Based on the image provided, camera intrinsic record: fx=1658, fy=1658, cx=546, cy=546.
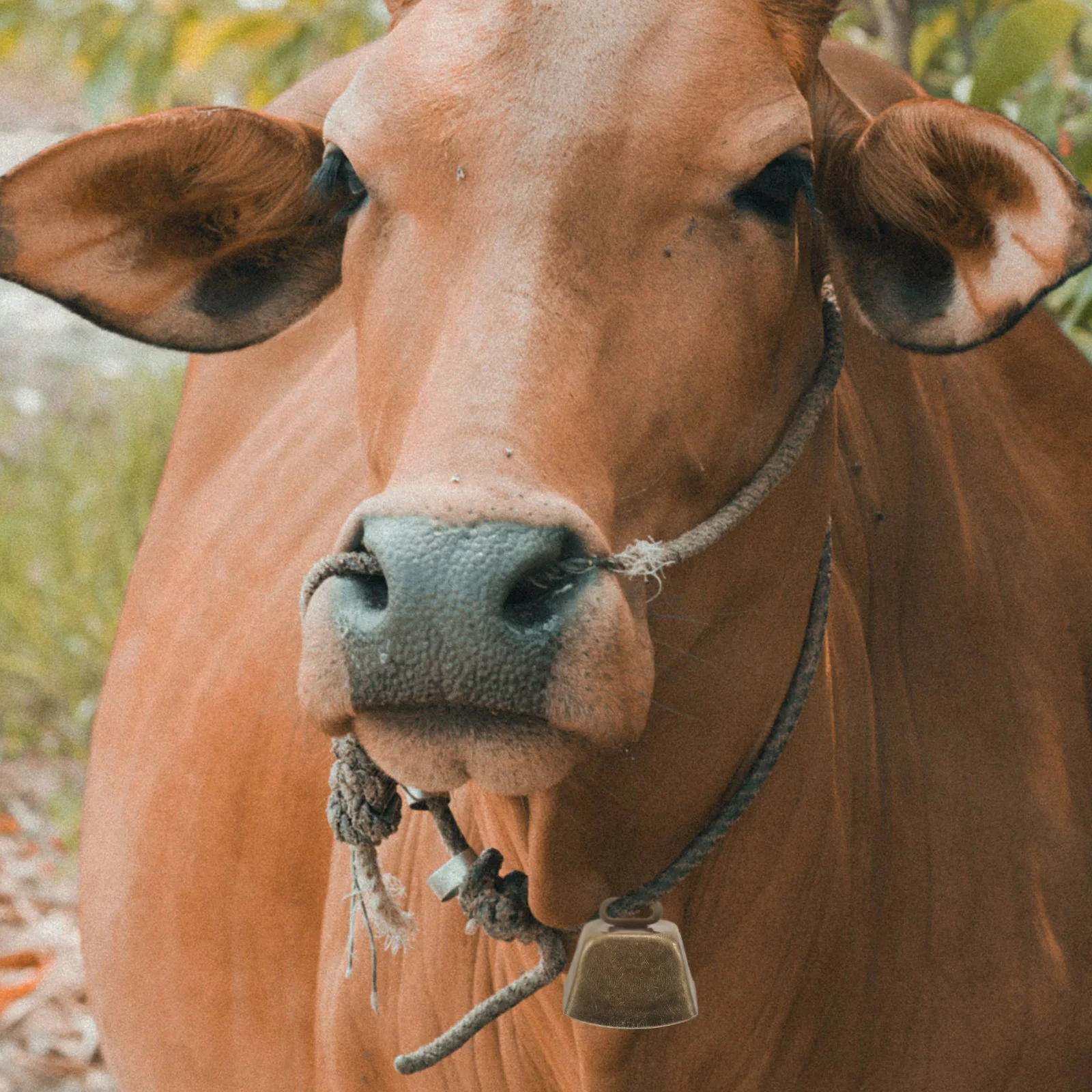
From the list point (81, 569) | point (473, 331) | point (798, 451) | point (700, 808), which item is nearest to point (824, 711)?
point (700, 808)

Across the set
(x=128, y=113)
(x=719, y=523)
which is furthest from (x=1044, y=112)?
(x=128, y=113)

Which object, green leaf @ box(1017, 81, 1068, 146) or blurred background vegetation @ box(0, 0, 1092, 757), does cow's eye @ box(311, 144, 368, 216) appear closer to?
blurred background vegetation @ box(0, 0, 1092, 757)

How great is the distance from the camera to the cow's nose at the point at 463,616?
5.35 ft

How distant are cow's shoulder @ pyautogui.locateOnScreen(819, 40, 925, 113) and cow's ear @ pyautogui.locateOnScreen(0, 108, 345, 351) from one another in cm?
125

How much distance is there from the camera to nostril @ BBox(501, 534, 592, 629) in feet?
5.49

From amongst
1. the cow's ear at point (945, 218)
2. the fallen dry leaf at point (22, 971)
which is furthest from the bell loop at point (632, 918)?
the fallen dry leaf at point (22, 971)

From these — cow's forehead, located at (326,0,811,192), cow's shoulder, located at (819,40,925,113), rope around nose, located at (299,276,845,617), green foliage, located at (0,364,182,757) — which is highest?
cow's forehead, located at (326,0,811,192)

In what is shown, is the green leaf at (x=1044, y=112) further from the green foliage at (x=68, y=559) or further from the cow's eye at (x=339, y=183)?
the green foliage at (x=68, y=559)

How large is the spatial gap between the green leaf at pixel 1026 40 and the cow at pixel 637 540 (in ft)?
0.72

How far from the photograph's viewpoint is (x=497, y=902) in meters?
2.17

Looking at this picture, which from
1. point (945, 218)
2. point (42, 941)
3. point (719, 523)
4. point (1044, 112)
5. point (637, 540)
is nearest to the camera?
point (637, 540)

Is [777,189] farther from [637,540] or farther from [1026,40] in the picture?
[1026,40]

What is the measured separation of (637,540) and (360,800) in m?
0.56

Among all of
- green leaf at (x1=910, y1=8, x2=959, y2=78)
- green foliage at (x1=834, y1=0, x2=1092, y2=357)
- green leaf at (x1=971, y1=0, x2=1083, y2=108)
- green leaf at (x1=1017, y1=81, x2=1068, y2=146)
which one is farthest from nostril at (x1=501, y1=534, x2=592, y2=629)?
green leaf at (x1=910, y1=8, x2=959, y2=78)
